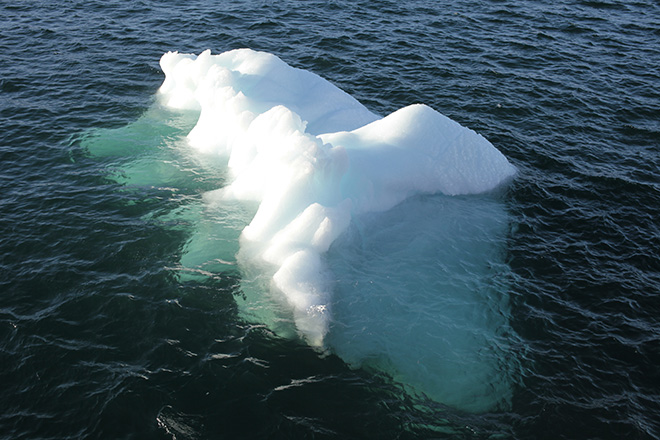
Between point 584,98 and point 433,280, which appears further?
point 584,98

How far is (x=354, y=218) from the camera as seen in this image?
16984mm

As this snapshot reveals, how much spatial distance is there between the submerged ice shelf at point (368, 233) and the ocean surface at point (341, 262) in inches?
5.0

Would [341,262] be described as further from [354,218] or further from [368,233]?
[354,218]

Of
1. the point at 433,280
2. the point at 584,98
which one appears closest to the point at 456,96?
the point at 584,98

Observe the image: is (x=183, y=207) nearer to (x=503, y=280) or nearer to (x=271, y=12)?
(x=503, y=280)

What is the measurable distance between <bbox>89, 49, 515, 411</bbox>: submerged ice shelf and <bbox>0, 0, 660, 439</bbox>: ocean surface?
128 millimetres

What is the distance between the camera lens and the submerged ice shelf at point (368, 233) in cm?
1357

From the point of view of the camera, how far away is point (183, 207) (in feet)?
59.2

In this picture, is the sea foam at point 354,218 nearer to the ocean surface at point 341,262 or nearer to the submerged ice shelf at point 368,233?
the submerged ice shelf at point 368,233

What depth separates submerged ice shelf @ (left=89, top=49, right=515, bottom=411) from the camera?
1357 cm

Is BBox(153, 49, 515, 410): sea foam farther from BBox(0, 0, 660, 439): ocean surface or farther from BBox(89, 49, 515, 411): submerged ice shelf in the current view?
BBox(0, 0, 660, 439): ocean surface

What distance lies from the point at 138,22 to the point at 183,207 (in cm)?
2105

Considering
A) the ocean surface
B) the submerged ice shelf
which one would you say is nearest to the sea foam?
the submerged ice shelf

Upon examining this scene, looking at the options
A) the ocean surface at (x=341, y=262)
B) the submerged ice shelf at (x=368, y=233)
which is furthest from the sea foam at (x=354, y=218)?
the ocean surface at (x=341, y=262)
